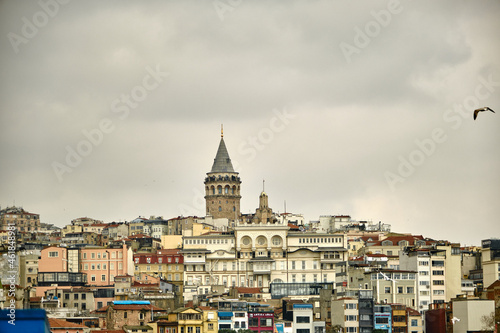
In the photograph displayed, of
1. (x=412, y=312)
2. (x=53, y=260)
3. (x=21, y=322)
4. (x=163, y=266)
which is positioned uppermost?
(x=53, y=260)

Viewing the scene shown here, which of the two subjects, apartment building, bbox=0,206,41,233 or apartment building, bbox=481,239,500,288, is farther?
apartment building, bbox=0,206,41,233

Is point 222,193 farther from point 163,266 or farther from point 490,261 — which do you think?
point 490,261

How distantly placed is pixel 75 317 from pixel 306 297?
86.1 feet

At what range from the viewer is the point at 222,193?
552 feet

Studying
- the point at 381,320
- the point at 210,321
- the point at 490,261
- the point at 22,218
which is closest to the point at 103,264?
the point at 210,321

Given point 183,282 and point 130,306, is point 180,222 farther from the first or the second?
point 130,306

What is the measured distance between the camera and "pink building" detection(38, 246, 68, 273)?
118625mm

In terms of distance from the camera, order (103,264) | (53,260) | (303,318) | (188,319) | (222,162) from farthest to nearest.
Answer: (222,162)
(103,264)
(53,260)
(303,318)
(188,319)

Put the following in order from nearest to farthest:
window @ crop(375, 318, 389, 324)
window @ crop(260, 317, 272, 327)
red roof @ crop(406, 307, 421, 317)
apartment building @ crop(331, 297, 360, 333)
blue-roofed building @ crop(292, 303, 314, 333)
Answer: window @ crop(260, 317, 272, 327)
blue-roofed building @ crop(292, 303, 314, 333)
apartment building @ crop(331, 297, 360, 333)
window @ crop(375, 318, 389, 324)
red roof @ crop(406, 307, 421, 317)

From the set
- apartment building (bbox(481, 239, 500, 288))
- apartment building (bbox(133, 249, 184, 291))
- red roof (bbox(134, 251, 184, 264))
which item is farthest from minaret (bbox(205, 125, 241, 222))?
apartment building (bbox(481, 239, 500, 288))

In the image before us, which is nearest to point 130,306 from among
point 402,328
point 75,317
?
point 75,317

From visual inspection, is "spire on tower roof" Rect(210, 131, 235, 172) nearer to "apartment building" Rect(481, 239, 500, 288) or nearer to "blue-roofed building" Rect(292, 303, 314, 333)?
"apartment building" Rect(481, 239, 500, 288)

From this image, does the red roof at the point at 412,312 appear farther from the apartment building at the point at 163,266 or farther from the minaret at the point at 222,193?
the minaret at the point at 222,193

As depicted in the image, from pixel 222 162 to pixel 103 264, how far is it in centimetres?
4833
